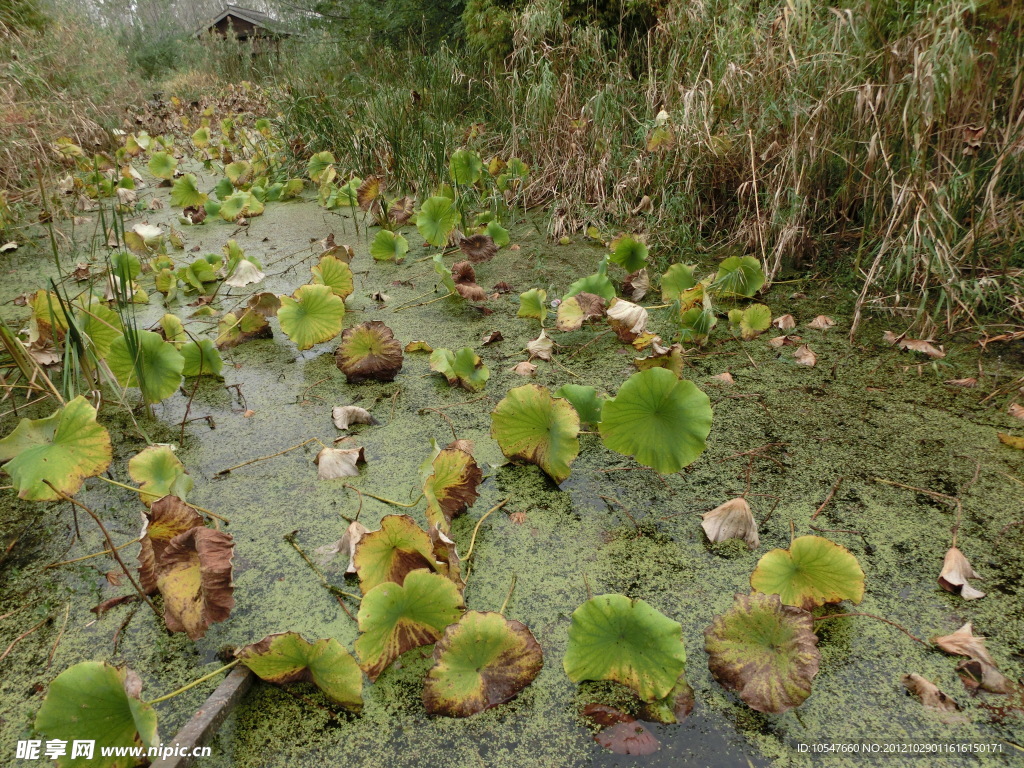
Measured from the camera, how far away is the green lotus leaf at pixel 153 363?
1253 millimetres

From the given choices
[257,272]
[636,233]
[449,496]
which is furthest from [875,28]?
[257,272]

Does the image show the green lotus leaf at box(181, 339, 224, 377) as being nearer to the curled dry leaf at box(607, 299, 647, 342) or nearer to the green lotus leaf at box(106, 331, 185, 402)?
the green lotus leaf at box(106, 331, 185, 402)

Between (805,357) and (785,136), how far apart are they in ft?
2.63

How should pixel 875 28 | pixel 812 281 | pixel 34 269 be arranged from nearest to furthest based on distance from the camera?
1. pixel 875 28
2. pixel 812 281
3. pixel 34 269

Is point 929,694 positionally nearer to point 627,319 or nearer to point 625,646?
point 625,646

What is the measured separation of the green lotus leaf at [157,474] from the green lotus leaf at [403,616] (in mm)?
496

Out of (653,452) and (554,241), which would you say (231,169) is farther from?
(653,452)

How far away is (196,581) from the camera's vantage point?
0.81 meters

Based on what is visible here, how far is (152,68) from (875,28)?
12.3 metres

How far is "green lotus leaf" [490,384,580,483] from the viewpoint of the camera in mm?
1040

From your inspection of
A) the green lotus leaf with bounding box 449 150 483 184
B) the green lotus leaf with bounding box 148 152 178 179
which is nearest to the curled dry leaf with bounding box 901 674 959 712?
the green lotus leaf with bounding box 449 150 483 184

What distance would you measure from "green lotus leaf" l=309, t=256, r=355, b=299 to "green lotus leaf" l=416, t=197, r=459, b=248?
0.45 metres

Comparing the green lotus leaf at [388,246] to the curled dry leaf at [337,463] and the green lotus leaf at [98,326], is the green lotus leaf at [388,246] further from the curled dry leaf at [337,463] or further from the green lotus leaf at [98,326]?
the curled dry leaf at [337,463]

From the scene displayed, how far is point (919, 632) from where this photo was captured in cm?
79
